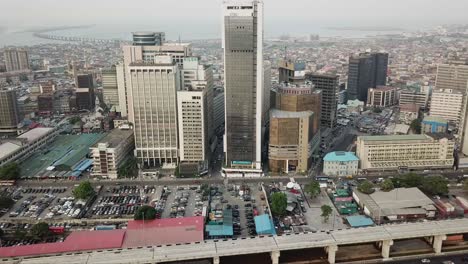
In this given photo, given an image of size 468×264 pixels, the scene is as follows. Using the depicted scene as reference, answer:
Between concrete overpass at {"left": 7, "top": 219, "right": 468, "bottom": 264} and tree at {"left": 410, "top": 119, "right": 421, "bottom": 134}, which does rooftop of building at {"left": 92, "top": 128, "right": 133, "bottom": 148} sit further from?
tree at {"left": 410, "top": 119, "right": 421, "bottom": 134}

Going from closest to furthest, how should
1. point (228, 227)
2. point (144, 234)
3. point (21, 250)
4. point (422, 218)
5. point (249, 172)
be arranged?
point (21, 250), point (144, 234), point (228, 227), point (422, 218), point (249, 172)

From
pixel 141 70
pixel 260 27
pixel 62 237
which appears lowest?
pixel 62 237

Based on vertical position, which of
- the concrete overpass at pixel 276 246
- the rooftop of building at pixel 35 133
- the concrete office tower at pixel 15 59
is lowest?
the concrete overpass at pixel 276 246

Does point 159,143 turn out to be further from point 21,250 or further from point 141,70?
point 21,250

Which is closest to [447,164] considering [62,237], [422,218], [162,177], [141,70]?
[422,218]

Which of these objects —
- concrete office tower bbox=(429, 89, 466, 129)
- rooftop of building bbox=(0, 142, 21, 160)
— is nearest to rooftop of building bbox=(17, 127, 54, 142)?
rooftop of building bbox=(0, 142, 21, 160)

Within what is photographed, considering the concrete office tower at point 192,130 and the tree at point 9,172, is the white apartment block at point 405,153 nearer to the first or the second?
the concrete office tower at point 192,130

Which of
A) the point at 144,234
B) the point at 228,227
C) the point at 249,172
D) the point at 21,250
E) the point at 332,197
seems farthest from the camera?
the point at 249,172

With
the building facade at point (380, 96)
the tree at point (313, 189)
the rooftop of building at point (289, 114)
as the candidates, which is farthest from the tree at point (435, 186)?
the building facade at point (380, 96)
